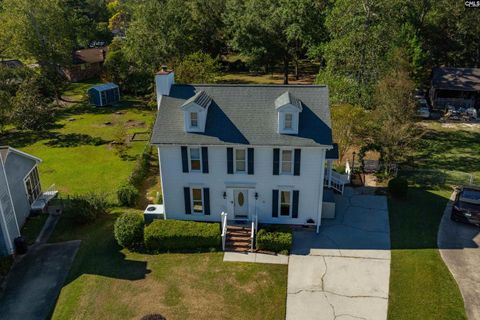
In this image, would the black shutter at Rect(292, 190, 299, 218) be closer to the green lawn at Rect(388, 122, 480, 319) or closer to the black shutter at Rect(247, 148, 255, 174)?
the black shutter at Rect(247, 148, 255, 174)

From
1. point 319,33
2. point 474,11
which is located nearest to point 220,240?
point 319,33

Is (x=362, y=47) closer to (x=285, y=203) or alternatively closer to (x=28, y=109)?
(x=285, y=203)

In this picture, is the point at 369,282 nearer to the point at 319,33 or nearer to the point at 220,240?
the point at 220,240

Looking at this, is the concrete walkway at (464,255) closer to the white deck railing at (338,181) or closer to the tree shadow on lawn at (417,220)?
the tree shadow on lawn at (417,220)

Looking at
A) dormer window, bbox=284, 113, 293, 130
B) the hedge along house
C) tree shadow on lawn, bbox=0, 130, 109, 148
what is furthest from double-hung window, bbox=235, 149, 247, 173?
tree shadow on lawn, bbox=0, 130, 109, 148

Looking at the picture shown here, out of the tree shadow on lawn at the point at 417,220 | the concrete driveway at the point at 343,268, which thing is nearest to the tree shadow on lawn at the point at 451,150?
the tree shadow on lawn at the point at 417,220

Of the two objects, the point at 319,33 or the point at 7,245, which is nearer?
the point at 7,245
